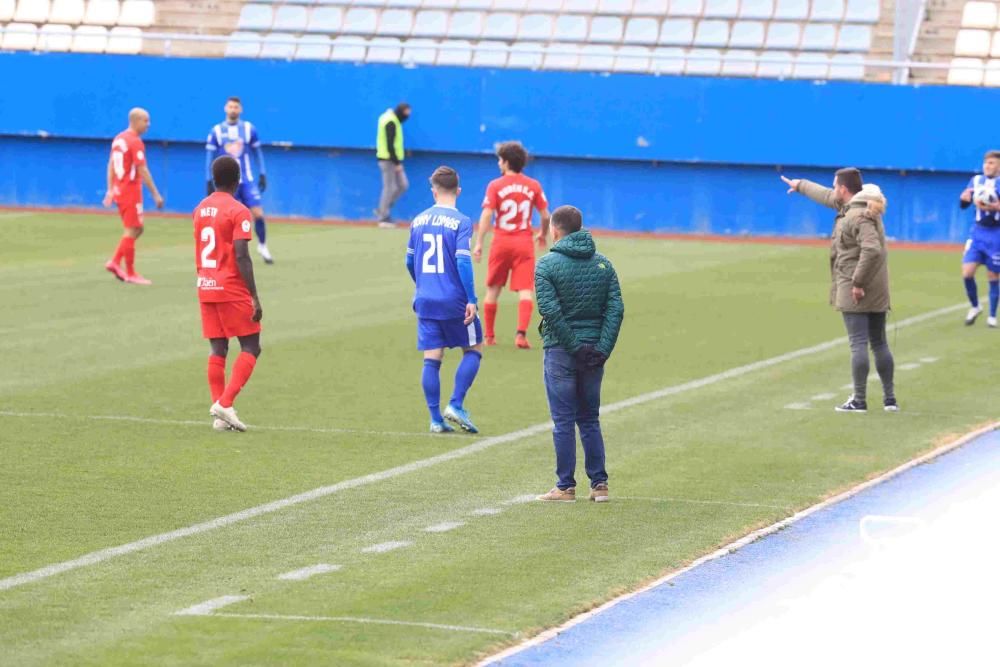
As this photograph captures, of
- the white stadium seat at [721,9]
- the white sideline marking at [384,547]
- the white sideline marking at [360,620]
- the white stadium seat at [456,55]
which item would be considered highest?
the white stadium seat at [721,9]

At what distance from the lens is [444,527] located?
9531 millimetres

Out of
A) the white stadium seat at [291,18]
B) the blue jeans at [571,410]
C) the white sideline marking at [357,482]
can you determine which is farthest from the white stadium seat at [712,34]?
the blue jeans at [571,410]

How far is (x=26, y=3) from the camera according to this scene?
38656mm

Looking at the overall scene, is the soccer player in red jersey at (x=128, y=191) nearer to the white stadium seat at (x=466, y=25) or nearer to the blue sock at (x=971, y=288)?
the blue sock at (x=971, y=288)

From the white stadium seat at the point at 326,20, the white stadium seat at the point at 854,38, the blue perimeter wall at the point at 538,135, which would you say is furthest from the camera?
the white stadium seat at the point at 326,20

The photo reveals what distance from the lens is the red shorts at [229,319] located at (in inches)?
491

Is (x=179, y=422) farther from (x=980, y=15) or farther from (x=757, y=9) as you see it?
(x=980, y=15)

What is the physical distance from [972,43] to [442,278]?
23.5 m

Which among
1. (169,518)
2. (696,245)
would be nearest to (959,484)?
(169,518)

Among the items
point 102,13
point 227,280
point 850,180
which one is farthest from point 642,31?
Answer: point 227,280

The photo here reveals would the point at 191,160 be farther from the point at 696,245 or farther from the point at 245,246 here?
the point at 245,246

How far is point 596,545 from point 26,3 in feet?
106

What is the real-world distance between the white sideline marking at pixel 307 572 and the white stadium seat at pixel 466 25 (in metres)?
28.1

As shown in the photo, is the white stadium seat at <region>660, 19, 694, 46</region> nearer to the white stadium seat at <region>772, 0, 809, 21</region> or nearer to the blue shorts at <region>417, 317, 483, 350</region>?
the white stadium seat at <region>772, 0, 809, 21</region>
